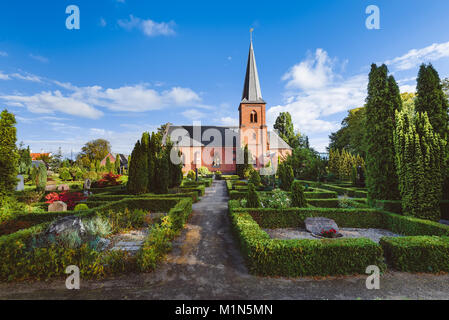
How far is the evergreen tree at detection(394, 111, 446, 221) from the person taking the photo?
7164 millimetres

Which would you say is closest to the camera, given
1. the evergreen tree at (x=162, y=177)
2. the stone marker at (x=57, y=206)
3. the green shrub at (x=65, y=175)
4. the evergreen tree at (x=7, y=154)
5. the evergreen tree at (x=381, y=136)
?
the evergreen tree at (x=7, y=154)

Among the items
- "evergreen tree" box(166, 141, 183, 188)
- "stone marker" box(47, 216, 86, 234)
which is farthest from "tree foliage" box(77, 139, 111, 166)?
"stone marker" box(47, 216, 86, 234)

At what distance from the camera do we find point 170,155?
53.1 feet

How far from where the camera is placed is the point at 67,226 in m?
6.02

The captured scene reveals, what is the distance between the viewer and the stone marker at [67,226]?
5.86 metres

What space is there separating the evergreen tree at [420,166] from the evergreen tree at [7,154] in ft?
51.6

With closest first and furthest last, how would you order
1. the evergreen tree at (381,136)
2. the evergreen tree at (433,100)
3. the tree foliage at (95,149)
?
the evergreen tree at (433,100), the evergreen tree at (381,136), the tree foliage at (95,149)

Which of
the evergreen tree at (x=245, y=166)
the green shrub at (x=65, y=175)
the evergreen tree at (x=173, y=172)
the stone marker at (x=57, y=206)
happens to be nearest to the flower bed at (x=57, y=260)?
the stone marker at (x=57, y=206)

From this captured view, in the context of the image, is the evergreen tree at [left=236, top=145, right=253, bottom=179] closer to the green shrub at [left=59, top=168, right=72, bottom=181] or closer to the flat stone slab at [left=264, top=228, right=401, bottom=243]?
the flat stone slab at [left=264, top=228, right=401, bottom=243]

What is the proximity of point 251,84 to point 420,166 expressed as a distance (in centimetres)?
3024

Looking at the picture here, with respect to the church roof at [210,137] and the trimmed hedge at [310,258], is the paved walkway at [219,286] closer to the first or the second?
the trimmed hedge at [310,258]
